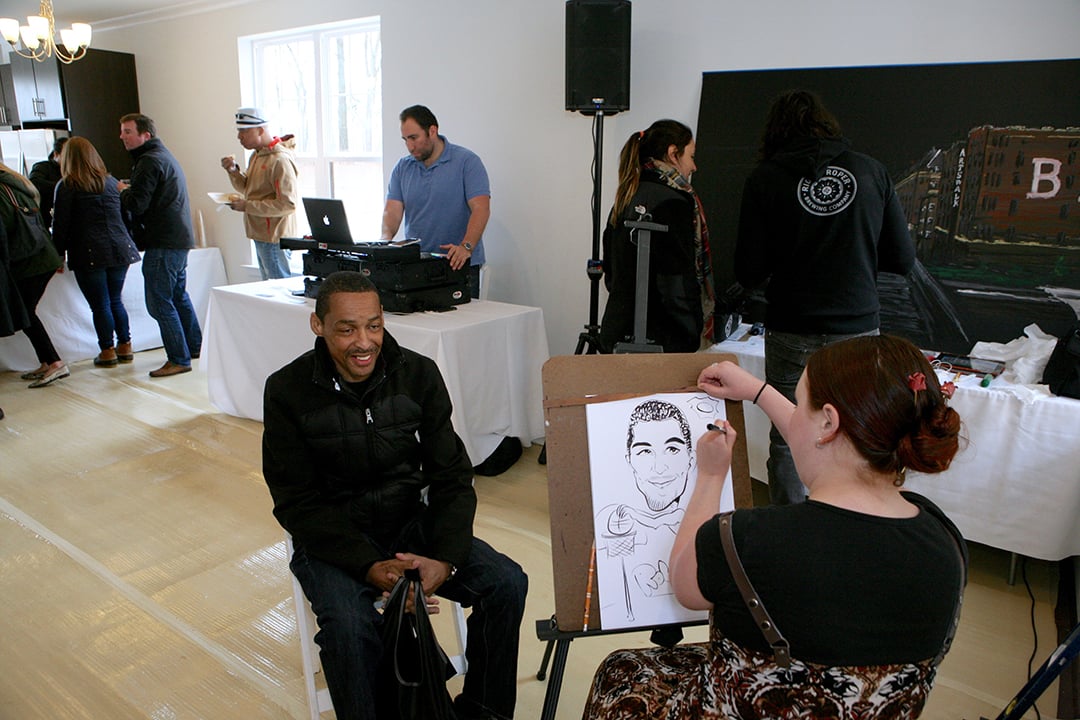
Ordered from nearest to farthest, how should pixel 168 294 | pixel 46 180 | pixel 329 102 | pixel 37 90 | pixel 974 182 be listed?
pixel 974 182
pixel 168 294
pixel 46 180
pixel 329 102
pixel 37 90

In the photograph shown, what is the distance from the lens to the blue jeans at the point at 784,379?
227 cm

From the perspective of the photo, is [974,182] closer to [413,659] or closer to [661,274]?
[661,274]

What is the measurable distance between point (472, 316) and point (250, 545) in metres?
1.22

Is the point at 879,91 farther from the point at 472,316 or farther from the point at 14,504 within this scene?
the point at 14,504

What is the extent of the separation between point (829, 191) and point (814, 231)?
0.39ft

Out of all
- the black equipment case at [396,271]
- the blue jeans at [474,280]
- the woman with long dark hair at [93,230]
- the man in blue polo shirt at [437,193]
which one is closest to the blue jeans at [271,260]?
the woman with long dark hair at [93,230]

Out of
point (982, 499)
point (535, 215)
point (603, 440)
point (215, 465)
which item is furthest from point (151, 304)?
point (982, 499)

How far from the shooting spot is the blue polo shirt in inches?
136

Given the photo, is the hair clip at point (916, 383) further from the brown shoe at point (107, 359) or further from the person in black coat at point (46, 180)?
the person in black coat at point (46, 180)

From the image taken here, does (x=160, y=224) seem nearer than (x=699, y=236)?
No

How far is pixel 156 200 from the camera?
427cm

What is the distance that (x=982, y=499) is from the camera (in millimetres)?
2293

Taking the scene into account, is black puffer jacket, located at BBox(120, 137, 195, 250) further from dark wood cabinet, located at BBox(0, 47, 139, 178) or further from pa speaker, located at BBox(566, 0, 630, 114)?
pa speaker, located at BBox(566, 0, 630, 114)

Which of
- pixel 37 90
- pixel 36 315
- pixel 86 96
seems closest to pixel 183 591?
pixel 36 315
